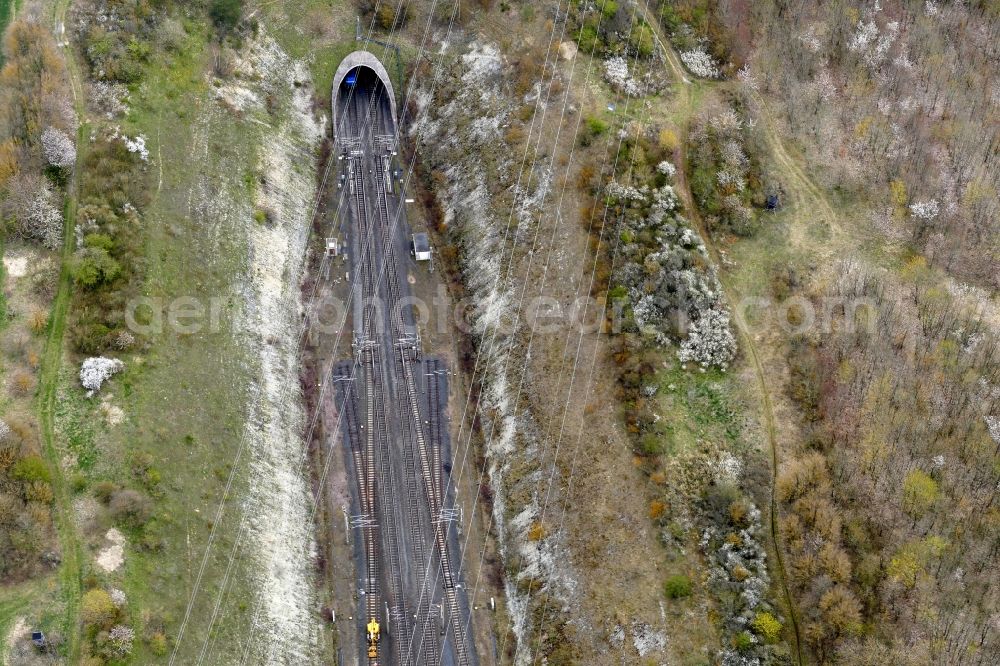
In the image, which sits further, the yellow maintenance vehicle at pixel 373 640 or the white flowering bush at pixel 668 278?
the white flowering bush at pixel 668 278

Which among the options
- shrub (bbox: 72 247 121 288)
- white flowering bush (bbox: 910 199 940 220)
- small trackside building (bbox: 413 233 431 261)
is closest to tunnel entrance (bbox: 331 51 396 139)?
small trackside building (bbox: 413 233 431 261)

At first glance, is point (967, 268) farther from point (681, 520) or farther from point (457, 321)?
point (457, 321)

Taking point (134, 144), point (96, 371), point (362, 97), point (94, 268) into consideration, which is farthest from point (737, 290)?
point (134, 144)

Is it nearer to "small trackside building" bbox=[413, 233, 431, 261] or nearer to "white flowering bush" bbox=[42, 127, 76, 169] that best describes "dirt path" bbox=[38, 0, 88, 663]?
"white flowering bush" bbox=[42, 127, 76, 169]

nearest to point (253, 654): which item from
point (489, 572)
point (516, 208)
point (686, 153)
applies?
point (489, 572)

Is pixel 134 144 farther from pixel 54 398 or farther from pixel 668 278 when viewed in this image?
pixel 668 278

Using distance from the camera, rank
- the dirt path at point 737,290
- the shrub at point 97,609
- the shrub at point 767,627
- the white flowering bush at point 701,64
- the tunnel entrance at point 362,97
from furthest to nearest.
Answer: the tunnel entrance at point 362,97
the white flowering bush at point 701,64
the dirt path at point 737,290
the shrub at point 767,627
the shrub at point 97,609

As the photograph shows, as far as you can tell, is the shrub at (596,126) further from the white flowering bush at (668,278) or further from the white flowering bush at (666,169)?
the white flowering bush at (666,169)

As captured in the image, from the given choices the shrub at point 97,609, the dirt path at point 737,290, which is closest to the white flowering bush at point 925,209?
the dirt path at point 737,290
